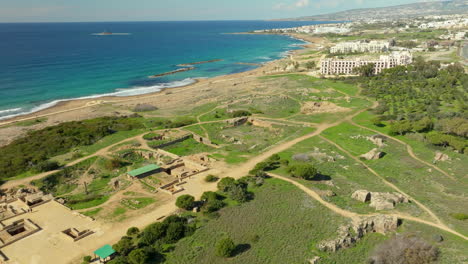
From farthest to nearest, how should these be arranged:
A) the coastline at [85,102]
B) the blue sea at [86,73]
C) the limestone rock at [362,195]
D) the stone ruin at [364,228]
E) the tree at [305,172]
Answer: the blue sea at [86,73], the coastline at [85,102], the tree at [305,172], the limestone rock at [362,195], the stone ruin at [364,228]

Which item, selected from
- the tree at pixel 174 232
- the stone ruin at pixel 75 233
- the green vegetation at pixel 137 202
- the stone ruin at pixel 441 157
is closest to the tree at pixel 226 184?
the green vegetation at pixel 137 202

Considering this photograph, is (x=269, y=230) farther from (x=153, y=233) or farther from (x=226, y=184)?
(x=153, y=233)

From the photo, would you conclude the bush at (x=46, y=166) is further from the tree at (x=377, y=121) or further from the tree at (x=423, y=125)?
the tree at (x=423, y=125)

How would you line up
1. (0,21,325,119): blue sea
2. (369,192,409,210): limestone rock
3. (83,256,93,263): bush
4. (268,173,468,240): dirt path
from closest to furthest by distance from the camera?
(83,256,93,263): bush
(268,173,468,240): dirt path
(369,192,409,210): limestone rock
(0,21,325,119): blue sea

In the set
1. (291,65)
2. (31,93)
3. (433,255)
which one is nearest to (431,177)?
(433,255)

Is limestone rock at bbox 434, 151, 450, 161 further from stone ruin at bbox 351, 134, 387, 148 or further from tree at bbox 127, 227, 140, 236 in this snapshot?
tree at bbox 127, 227, 140, 236

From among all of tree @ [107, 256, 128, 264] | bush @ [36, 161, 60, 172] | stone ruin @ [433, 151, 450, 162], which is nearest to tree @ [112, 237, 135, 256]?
tree @ [107, 256, 128, 264]

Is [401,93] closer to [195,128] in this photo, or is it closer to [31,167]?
[195,128]
